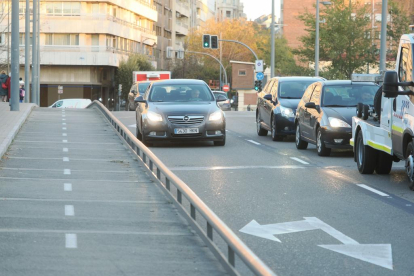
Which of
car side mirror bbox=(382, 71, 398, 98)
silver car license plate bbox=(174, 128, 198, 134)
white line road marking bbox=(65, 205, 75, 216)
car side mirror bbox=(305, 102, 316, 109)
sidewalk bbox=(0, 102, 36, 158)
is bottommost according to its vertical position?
white line road marking bbox=(65, 205, 75, 216)

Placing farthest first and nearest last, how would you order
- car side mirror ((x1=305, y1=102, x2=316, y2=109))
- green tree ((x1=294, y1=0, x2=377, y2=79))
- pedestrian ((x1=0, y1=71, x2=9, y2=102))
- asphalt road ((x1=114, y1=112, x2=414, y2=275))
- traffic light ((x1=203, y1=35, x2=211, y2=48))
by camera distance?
green tree ((x1=294, y1=0, x2=377, y2=79)) < traffic light ((x1=203, y1=35, x2=211, y2=48)) < pedestrian ((x1=0, y1=71, x2=9, y2=102)) < car side mirror ((x1=305, y1=102, x2=316, y2=109)) < asphalt road ((x1=114, y1=112, x2=414, y2=275))

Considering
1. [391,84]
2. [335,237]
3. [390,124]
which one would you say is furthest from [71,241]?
[390,124]

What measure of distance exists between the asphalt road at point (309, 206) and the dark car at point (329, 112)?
1.25 feet

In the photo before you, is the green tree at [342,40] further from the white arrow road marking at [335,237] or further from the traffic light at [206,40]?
the white arrow road marking at [335,237]

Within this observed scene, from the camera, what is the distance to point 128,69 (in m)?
96.2

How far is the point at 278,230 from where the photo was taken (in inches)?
377

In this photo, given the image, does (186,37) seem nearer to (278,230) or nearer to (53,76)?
(53,76)

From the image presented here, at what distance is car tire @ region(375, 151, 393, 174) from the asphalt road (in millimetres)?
148

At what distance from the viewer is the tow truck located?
13.0m

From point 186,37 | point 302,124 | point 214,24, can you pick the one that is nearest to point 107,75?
point 214,24

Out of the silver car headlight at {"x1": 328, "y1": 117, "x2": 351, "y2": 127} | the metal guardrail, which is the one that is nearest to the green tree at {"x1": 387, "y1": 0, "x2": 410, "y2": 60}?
the silver car headlight at {"x1": 328, "y1": 117, "x2": 351, "y2": 127}

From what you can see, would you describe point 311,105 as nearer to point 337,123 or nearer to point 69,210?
point 337,123

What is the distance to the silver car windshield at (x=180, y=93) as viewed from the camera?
2284 cm

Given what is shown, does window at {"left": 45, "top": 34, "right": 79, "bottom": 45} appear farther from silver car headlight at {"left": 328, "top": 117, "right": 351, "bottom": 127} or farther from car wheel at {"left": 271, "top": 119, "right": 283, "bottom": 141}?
silver car headlight at {"left": 328, "top": 117, "right": 351, "bottom": 127}
